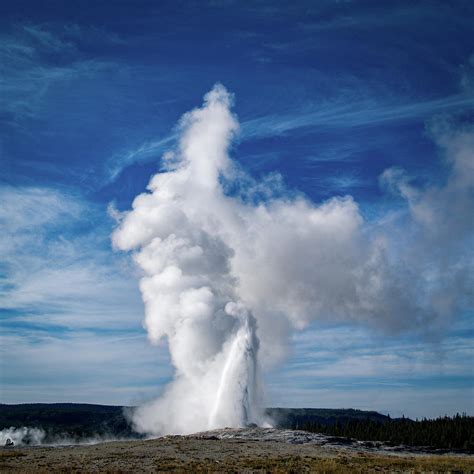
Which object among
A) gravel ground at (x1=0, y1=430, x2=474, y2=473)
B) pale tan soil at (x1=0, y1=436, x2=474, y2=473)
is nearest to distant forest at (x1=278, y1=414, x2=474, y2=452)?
gravel ground at (x1=0, y1=430, x2=474, y2=473)

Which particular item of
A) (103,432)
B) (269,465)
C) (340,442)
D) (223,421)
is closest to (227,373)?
(223,421)

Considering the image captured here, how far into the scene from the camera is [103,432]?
156 m

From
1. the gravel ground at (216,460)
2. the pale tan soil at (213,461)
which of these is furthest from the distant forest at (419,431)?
the pale tan soil at (213,461)

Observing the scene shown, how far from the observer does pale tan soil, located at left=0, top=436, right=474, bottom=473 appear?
39.8m

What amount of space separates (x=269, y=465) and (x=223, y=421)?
51854mm

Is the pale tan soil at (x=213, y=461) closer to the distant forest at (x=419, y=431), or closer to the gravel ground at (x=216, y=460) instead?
the gravel ground at (x=216, y=460)

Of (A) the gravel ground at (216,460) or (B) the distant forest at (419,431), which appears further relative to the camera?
(B) the distant forest at (419,431)

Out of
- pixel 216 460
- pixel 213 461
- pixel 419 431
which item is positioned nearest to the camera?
pixel 213 461

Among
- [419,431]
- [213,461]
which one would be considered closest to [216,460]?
[213,461]

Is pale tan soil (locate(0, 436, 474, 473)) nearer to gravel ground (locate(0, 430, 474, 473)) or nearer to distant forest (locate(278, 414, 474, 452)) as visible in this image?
gravel ground (locate(0, 430, 474, 473))

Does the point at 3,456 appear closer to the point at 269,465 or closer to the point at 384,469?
the point at 269,465

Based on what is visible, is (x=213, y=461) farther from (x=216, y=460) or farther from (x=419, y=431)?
(x=419, y=431)

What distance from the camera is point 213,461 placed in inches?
1748

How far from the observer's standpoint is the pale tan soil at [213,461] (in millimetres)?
39781
